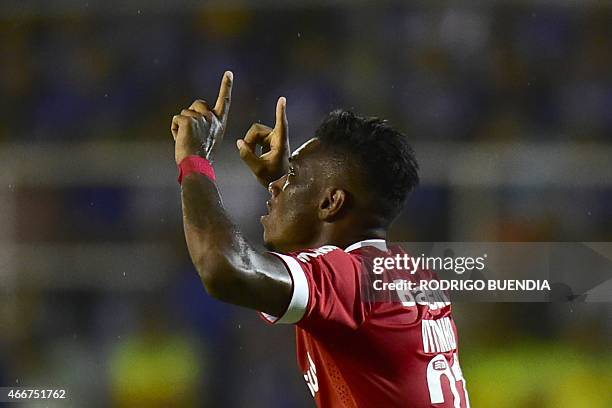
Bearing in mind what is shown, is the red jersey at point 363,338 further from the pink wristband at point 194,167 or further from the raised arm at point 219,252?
the pink wristband at point 194,167

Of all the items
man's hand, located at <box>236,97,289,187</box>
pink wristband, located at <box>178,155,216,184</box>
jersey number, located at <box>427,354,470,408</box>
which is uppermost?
man's hand, located at <box>236,97,289,187</box>

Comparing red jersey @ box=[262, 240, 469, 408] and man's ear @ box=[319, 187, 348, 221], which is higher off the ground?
man's ear @ box=[319, 187, 348, 221]

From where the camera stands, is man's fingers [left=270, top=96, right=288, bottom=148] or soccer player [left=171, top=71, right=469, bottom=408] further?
man's fingers [left=270, top=96, right=288, bottom=148]

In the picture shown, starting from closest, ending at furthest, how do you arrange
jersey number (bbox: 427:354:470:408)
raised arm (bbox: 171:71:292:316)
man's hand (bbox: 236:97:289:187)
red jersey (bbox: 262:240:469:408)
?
raised arm (bbox: 171:71:292:316)
red jersey (bbox: 262:240:469:408)
jersey number (bbox: 427:354:470:408)
man's hand (bbox: 236:97:289:187)

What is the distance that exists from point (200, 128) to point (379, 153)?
37 centimetres

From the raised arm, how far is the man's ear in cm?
28

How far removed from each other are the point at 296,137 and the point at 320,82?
30 centimetres

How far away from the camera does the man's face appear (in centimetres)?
148

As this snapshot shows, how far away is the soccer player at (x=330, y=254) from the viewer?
115 centimetres

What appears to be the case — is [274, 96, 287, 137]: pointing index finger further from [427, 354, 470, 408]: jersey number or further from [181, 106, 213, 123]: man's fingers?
[427, 354, 470, 408]: jersey number

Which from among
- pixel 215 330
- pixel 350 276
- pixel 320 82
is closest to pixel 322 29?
pixel 320 82

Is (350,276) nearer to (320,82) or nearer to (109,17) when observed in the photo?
(320,82)

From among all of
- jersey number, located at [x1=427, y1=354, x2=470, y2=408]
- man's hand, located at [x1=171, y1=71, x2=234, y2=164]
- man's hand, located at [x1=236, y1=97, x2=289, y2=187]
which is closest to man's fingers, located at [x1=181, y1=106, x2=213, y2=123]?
man's hand, located at [x1=171, y1=71, x2=234, y2=164]

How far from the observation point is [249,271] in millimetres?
1118
